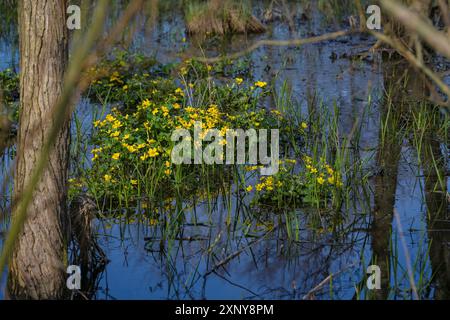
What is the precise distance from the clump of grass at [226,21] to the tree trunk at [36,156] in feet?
26.4

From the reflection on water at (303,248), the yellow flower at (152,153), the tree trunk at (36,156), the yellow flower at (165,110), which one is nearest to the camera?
the tree trunk at (36,156)

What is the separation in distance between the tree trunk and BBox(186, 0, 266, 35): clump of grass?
8.05 meters

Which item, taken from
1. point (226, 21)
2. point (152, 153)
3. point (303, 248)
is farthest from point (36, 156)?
point (226, 21)

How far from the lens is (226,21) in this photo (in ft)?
40.8

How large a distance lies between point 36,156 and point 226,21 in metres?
8.74

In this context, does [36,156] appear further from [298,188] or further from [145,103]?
[145,103]

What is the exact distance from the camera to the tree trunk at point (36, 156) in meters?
4.00

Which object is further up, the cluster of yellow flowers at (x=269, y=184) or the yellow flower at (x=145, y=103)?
the yellow flower at (x=145, y=103)

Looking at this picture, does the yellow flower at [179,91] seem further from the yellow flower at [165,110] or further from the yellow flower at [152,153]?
the yellow flower at [152,153]

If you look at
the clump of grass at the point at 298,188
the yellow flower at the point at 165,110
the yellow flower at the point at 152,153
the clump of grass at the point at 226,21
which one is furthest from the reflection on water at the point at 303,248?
the clump of grass at the point at 226,21

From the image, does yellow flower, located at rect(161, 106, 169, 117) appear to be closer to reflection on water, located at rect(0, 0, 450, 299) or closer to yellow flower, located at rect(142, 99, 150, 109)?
yellow flower, located at rect(142, 99, 150, 109)

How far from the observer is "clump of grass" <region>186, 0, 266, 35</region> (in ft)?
39.8

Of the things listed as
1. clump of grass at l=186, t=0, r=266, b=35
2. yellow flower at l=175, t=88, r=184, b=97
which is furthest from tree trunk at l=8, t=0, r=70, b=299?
clump of grass at l=186, t=0, r=266, b=35

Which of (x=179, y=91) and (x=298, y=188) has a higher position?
(x=179, y=91)
